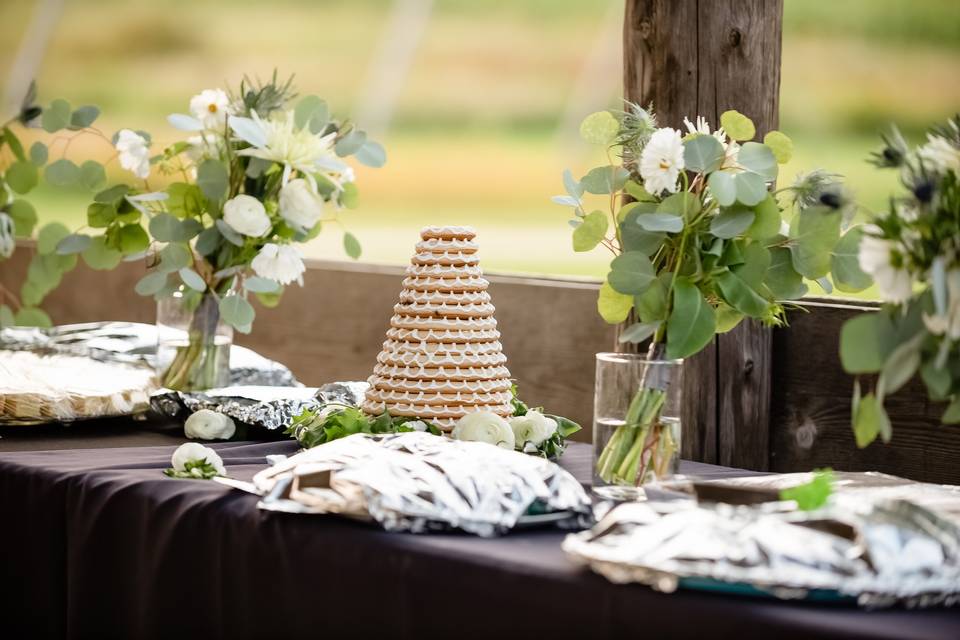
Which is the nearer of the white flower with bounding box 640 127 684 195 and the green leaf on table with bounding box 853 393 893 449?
the green leaf on table with bounding box 853 393 893 449

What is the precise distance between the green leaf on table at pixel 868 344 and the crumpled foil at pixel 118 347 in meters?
1.34

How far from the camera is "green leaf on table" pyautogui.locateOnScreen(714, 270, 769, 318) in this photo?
151cm

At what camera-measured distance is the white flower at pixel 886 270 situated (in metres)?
1.18

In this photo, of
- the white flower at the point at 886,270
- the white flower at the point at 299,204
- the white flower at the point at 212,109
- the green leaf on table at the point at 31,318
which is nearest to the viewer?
the white flower at the point at 886,270

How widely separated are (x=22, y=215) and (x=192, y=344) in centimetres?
55

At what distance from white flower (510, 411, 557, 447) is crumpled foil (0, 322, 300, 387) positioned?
2.38 feet

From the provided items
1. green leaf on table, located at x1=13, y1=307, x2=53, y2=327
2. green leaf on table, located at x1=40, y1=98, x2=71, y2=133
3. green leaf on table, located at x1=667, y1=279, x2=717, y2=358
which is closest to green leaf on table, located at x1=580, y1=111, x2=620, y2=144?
green leaf on table, located at x1=667, y1=279, x2=717, y2=358

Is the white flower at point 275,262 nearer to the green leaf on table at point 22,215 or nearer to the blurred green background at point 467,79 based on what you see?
the green leaf on table at point 22,215

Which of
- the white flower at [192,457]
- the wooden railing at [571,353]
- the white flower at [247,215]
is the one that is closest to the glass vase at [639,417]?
the white flower at [192,457]

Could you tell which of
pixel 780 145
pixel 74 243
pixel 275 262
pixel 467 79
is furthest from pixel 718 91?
pixel 467 79

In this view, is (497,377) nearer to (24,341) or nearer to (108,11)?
(24,341)

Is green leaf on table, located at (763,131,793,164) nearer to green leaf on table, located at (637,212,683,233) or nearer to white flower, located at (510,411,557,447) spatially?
green leaf on table, located at (637,212,683,233)

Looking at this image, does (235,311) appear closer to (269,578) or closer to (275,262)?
(275,262)

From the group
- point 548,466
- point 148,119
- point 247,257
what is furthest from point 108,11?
point 548,466
